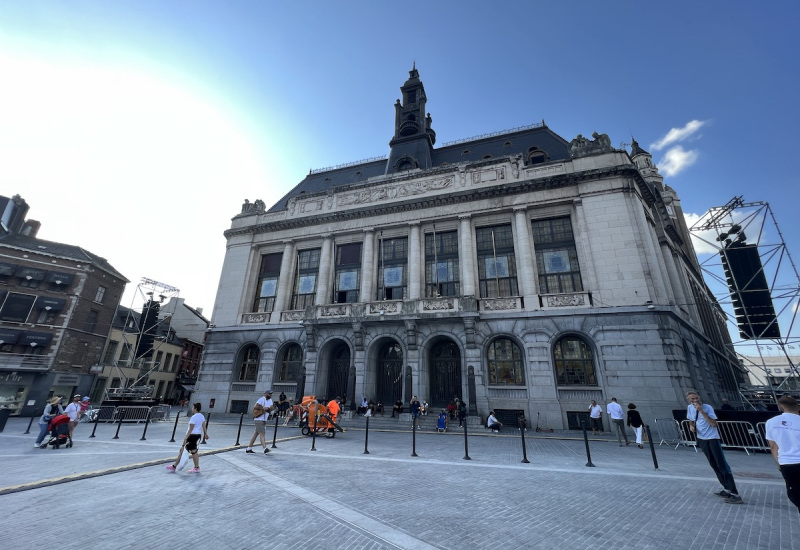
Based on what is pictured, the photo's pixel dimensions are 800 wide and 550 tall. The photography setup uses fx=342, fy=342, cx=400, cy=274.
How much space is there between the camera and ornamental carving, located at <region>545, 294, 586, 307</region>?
20.8 metres

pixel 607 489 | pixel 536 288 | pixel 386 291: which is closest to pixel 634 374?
pixel 536 288

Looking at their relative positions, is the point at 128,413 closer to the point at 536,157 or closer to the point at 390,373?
the point at 390,373

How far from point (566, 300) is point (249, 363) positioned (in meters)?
24.0

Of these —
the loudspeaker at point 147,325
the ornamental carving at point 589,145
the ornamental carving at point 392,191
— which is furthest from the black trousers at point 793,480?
the loudspeaker at point 147,325

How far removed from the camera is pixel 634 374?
18406mm

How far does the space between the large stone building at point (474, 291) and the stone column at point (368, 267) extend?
0.42ft

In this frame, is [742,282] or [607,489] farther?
[742,282]

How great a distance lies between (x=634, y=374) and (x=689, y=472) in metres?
10.9

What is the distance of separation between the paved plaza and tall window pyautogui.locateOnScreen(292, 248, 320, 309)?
59.4 ft

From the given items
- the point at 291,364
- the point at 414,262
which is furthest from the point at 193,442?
the point at 414,262

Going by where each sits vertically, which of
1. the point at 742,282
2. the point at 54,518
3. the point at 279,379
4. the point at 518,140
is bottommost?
the point at 54,518

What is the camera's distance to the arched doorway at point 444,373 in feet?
74.0

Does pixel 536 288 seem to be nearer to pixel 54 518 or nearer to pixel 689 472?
pixel 689 472

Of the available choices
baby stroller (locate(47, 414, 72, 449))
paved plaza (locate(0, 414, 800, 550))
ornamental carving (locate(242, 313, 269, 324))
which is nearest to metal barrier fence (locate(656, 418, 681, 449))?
paved plaza (locate(0, 414, 800, 550))
